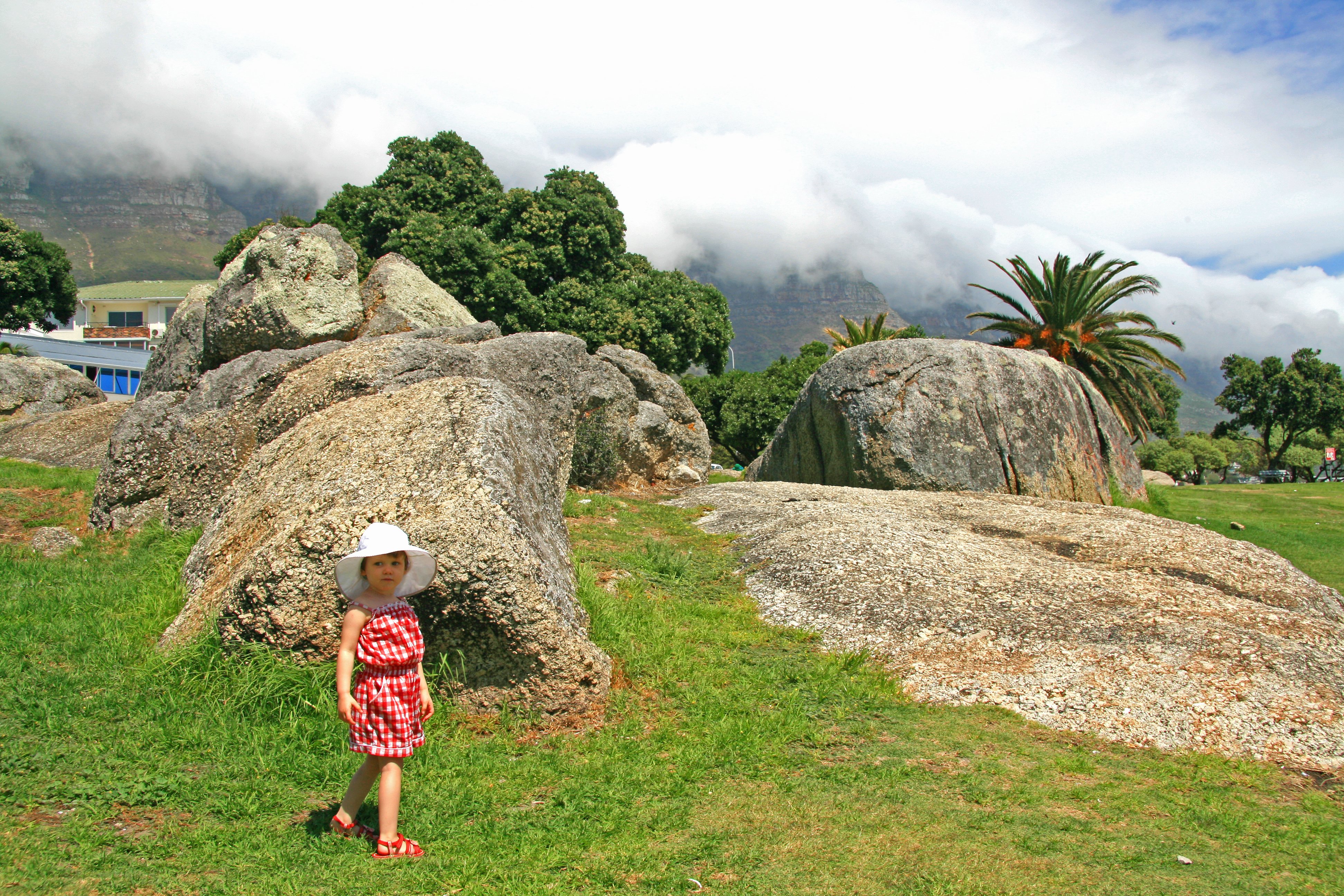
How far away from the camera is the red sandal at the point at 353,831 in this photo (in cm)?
441

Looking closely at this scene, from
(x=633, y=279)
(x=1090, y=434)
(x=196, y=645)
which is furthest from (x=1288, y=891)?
(x=633, y=279)

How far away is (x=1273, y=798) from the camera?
5.57 m

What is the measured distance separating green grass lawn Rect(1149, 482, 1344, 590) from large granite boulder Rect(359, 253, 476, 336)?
16191 mm

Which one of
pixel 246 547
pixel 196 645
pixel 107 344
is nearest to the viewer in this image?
pixel 196 645

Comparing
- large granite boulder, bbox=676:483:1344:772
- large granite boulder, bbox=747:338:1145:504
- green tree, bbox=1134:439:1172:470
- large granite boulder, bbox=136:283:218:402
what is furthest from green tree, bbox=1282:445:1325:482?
large granite boulder, bbox=136:283:218:402

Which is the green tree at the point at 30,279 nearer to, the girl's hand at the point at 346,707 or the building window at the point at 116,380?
the building window at the point at 116,380

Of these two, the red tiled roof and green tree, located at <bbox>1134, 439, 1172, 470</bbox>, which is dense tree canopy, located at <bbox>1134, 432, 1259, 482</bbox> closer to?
green tree, located at <bbox>1134, 439, 1172, 470</bbox>

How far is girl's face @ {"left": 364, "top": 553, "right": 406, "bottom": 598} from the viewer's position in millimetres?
4641

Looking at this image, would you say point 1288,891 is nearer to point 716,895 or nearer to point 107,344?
point 716,895

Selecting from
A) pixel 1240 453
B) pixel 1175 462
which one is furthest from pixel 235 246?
pixel 1240 453

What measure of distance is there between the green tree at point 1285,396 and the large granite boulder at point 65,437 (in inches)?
2811

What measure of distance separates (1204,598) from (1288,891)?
17.3 feet

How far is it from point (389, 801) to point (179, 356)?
14.2 meters

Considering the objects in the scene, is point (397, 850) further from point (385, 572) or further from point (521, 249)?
point (521, 249)
